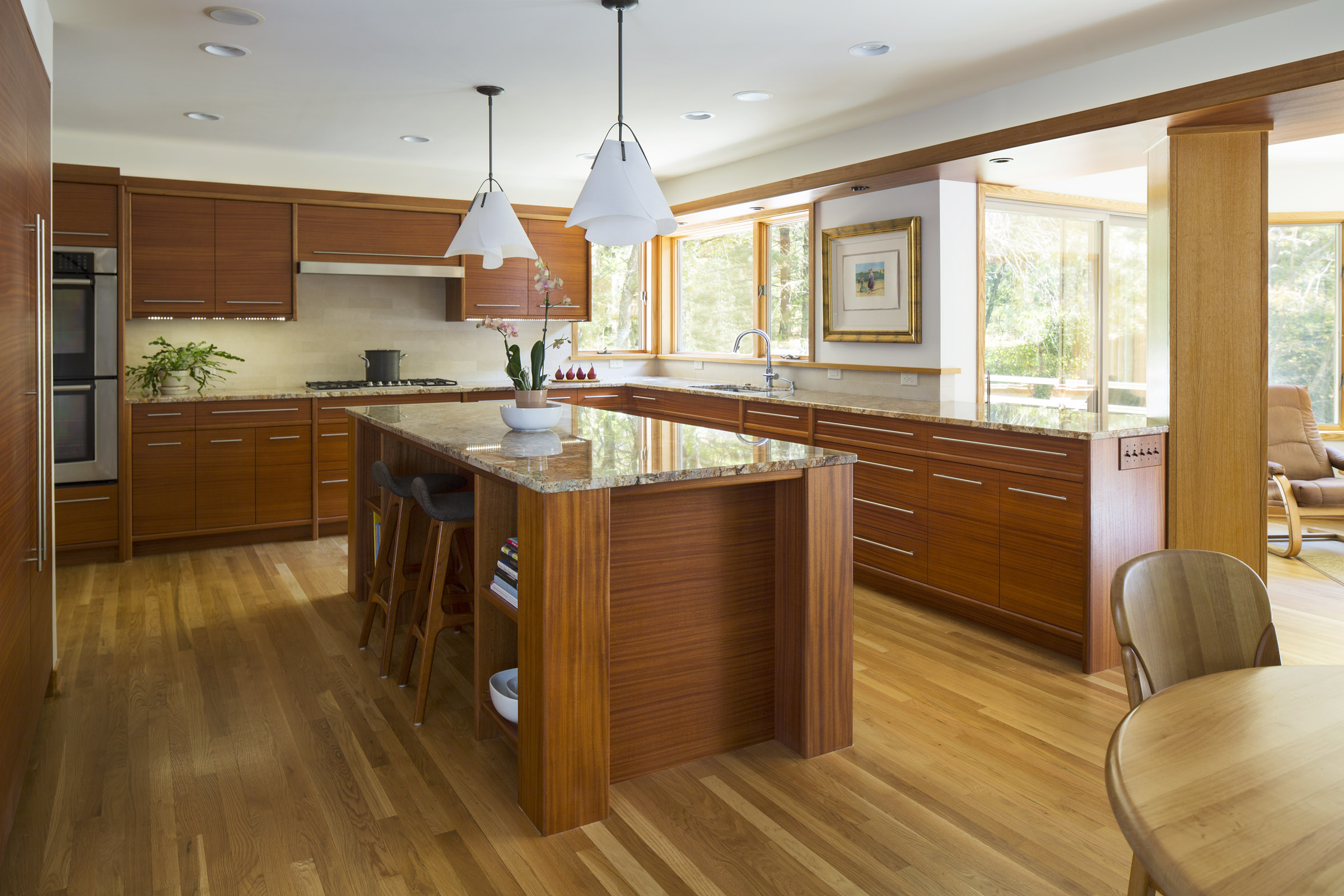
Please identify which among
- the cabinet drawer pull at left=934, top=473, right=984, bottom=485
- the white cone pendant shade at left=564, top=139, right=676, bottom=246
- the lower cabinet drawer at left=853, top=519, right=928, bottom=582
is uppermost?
the white cone pendant shade at left=564, top=139, right=676, bottom=246

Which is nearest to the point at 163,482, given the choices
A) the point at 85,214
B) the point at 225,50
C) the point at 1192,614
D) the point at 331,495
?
the point at 331,495

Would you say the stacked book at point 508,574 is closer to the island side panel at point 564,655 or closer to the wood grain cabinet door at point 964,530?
the island side panel at point 564,655

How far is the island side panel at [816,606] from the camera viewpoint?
2637 millimetres

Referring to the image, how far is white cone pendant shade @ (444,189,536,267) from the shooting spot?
12.7ft

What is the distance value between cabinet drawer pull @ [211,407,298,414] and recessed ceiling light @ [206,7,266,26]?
2523 mm

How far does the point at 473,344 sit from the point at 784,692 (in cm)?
475

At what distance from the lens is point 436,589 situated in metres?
2.91

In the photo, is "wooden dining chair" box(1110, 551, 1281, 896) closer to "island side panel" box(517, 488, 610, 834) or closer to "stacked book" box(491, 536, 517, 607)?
"island side panel" box(517, 488, 610, 834)

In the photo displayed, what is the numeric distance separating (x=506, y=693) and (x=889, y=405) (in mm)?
2727

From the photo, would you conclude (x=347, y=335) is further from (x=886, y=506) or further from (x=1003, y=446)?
(x=1003, y=446)

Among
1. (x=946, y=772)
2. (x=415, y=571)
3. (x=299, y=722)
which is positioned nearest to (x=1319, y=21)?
(x=946, y=772)

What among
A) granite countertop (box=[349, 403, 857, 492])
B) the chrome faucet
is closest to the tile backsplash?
the chrome faucet

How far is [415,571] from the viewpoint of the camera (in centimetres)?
370

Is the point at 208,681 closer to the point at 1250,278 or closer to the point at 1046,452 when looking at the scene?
the point at 1046,452
